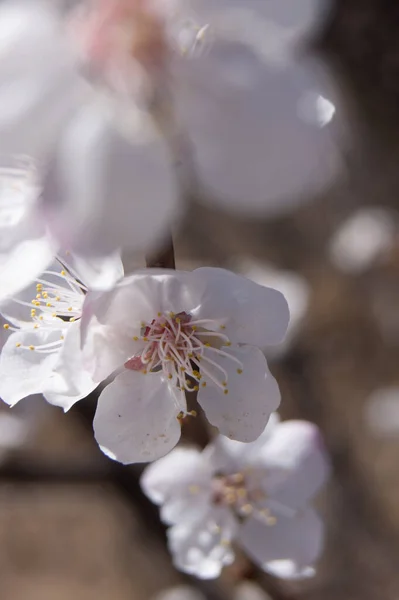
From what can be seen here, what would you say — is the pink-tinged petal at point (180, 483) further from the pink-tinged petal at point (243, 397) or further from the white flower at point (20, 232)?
the white flower at point (20, 232)

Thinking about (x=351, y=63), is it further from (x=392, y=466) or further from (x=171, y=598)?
(x=171, y=598)

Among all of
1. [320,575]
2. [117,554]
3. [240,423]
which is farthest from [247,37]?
[117,554]

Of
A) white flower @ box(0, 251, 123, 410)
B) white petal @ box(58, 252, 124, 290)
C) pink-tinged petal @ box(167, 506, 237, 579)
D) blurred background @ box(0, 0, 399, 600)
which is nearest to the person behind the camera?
white petal @ box(58, 252, 124, 290)

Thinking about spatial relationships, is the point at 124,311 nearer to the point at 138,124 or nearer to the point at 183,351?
the point at 183,351

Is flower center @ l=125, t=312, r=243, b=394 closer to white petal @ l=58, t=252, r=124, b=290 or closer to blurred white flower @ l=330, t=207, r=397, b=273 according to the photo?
white petal @ l=58, t=252, r=124, b=290

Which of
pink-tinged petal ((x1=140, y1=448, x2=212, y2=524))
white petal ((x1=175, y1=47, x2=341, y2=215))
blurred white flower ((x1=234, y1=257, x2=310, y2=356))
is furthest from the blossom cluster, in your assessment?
blurred white flower ((x1=234, y1=257, x2=310, y2=356))

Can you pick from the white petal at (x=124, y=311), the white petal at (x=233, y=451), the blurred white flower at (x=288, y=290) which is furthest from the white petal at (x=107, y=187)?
the blurred white flower at (x=288, y=290)

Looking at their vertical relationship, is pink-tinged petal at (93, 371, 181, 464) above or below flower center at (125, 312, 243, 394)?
below
